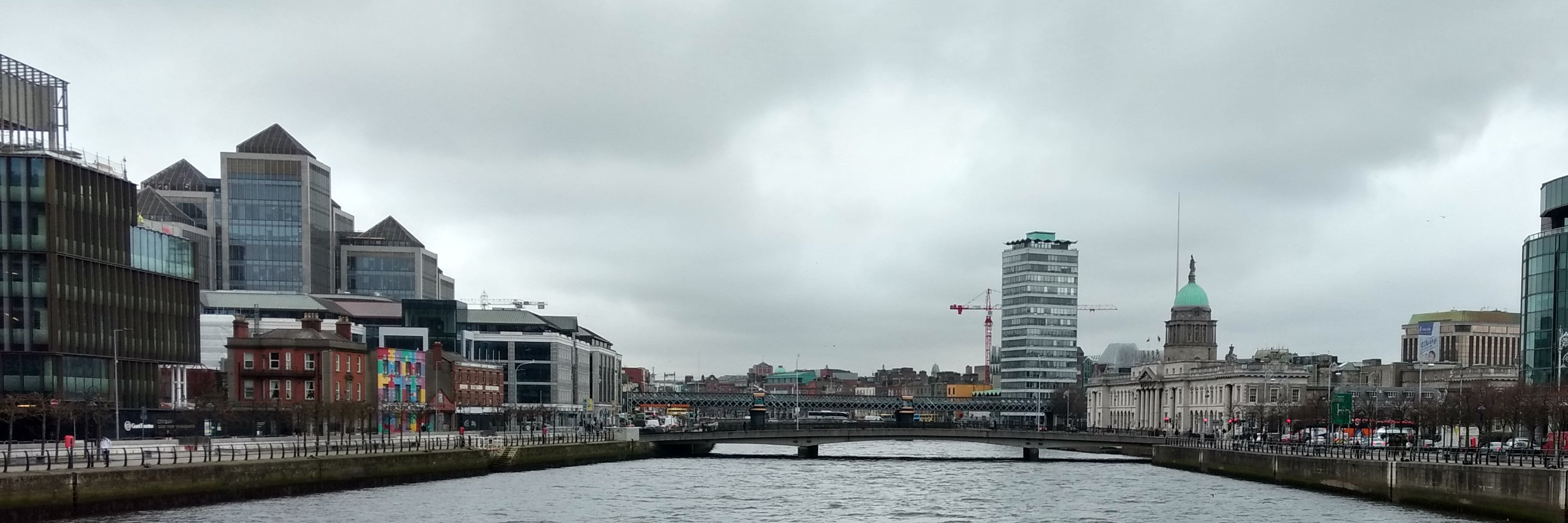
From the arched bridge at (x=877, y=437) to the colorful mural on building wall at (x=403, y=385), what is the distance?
20.8 m

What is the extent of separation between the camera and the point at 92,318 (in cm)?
11156

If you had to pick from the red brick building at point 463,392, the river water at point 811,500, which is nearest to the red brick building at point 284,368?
the river water at point 811,500

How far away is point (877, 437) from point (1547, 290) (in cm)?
5711

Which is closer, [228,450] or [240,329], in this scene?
[228,450]

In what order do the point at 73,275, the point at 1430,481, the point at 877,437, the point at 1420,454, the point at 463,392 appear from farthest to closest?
the point at 463,392
the point at 877,437
the point at 73,275
the point at 1420,454
the point at 1430,481

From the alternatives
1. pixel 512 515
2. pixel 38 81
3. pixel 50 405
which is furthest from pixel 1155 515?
pixel 38 81

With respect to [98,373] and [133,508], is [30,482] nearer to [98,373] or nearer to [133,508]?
[133,508]

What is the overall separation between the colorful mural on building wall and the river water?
26.3m

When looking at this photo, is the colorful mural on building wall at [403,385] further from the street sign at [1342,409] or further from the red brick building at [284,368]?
the street sign at [1342,409]

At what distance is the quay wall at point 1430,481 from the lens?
69.5 metres

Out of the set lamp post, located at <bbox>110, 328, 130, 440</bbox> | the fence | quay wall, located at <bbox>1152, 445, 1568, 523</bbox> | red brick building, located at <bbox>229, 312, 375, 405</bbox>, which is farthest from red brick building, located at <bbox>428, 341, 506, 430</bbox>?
quay wall, located at <bbox>1152, 445, 1568, 523</bbox>

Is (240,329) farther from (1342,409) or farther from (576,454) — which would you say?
(1342,409)

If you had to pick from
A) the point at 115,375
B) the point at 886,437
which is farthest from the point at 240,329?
the point at 886,437

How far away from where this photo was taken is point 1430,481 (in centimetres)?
8219
